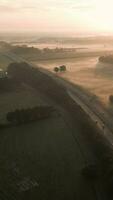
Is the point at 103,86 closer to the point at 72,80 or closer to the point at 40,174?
the point at 72,80

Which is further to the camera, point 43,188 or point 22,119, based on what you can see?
point 22,119

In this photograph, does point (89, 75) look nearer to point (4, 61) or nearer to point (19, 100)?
point (19, 100)

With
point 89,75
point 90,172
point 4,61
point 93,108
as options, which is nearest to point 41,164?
point 90,172

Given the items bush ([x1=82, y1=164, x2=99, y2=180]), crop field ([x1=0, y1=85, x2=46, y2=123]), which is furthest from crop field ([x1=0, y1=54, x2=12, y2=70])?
bush ([x1=82, y1=164, x2=99, y2=180])

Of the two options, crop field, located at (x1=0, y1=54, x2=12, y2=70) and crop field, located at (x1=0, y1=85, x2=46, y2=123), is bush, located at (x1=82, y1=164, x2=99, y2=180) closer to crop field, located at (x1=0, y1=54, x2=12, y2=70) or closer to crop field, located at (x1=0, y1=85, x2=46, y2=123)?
crop field, located at (x1=0, y1=85, x2=46, y2=123)

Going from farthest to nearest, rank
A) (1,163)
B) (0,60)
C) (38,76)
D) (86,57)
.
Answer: (86,57) < (0,60) < (38,76) < (1,163)

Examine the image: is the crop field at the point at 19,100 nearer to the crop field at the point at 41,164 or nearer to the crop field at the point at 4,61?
the crop field at the point at 41,164

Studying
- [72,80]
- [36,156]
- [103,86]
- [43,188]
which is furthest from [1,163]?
[72,80]
